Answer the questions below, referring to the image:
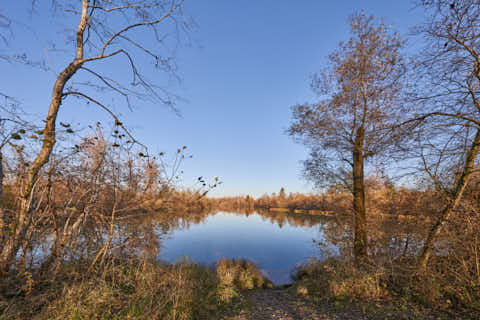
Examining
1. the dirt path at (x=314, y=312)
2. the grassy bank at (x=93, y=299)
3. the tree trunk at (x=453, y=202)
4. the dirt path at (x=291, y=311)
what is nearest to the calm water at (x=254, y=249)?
the dirt path at (x=291, y=311)

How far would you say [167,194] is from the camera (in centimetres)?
528

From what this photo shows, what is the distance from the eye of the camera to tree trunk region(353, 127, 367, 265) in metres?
5.92

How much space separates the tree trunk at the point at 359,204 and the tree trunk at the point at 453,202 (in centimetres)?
140

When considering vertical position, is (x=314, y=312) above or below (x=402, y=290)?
below

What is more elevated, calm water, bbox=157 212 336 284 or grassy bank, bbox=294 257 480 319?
grassy bank, bbox=294 257 480 319

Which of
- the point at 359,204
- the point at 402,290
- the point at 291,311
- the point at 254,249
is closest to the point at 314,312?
the point at 291,311

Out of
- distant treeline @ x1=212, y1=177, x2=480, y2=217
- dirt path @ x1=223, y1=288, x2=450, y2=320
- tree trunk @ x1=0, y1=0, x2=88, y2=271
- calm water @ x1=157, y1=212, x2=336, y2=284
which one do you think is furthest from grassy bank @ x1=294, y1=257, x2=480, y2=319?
tree trunk @ x1=0, y1=0, x2=88, y2=271

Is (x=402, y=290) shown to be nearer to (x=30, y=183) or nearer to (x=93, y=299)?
(x=93, y=299)

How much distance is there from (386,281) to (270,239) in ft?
56.4

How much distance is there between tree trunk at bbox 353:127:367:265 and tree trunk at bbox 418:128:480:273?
1.40 meters

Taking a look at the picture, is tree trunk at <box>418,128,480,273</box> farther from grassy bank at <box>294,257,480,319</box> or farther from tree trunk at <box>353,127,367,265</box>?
tree trunk at <box>353,127,367,265</box>

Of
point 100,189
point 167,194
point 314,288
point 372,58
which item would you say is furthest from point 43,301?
point 372,58

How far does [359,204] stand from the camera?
20.0 feet

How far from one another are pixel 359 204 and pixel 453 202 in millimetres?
2123
